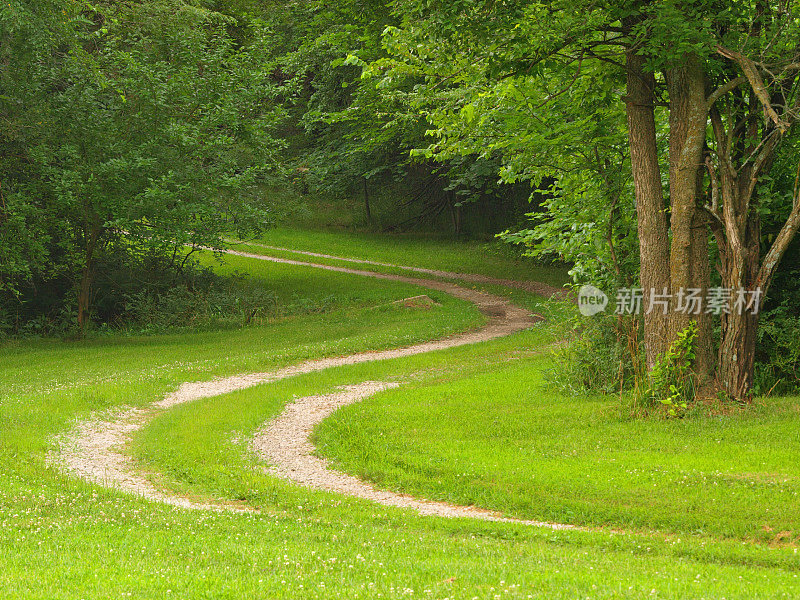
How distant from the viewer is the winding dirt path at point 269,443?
30.2 ft

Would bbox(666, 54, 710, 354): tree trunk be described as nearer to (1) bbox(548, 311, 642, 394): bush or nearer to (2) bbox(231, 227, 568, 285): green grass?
(1) bbox(548, 311, 642, 394): bush

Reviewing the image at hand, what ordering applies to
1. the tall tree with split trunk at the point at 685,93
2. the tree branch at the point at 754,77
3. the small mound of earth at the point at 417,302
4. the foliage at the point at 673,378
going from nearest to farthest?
1. the tree branch at the point at 754,77
2. the tall tree with split trunk at the point at 685,93
3. the foliage at the point at 673,378
4. the small mound of earth at the point at 417,302

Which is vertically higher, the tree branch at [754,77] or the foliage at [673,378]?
the tree branch at [754,77]

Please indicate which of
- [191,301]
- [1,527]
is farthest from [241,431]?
[191,301]

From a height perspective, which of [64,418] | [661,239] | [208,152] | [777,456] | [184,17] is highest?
[184,17]

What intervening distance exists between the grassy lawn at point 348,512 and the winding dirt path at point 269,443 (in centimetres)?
30

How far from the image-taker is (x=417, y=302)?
2616cm

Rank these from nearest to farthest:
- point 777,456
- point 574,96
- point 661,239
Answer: point 777,456 < point 661,239 < point 574,96

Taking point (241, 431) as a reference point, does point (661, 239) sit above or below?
above

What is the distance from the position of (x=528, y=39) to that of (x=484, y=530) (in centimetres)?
647

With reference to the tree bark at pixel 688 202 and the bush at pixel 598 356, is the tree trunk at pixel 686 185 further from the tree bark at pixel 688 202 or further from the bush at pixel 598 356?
the bush at pixel 598 356

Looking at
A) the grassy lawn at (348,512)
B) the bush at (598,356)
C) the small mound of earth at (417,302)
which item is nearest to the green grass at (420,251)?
the small mound of earth at (417,302)

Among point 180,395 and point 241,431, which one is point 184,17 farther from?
point 241,431

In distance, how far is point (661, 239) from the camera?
484 inches
